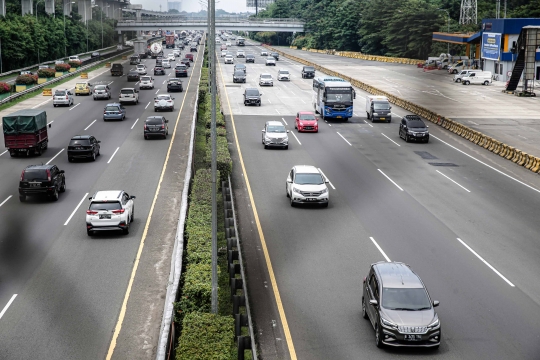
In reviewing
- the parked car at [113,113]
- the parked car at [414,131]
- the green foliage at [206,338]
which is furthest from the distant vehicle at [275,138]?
the green foliage at [206,338]

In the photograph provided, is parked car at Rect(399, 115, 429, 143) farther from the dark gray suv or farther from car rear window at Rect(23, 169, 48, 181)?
the dark gray suv

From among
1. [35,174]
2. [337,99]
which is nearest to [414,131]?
[337,99]

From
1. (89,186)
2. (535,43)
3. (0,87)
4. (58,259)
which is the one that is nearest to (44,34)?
(0,87)

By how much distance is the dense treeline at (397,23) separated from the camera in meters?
141

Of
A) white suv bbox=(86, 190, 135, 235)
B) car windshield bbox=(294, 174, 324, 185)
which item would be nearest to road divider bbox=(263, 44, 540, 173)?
car windshield bbox=(294, 174, 324, 185)

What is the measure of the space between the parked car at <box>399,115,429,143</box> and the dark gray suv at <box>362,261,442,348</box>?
3116 cm

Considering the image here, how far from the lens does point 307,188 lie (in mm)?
32781

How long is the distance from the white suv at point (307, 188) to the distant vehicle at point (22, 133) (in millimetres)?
18369

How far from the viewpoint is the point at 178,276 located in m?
21.0

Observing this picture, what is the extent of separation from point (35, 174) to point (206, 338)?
64.7 feet

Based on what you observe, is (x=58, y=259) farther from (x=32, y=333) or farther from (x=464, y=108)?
(x=464, y=108)

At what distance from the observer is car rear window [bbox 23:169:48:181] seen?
3356 cm

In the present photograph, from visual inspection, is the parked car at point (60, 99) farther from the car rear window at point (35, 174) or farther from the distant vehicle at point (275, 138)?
the car rear window at point (35, 174)

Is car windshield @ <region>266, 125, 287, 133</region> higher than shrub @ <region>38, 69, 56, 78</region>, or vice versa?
shrub @ <region>38, 69, 56, 78</region>
